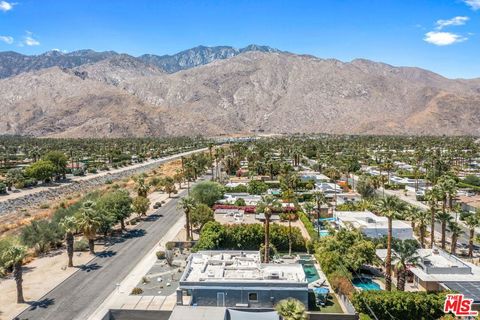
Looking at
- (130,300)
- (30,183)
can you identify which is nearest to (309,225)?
(130,300)

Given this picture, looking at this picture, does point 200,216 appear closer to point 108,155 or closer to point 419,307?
point 419,307

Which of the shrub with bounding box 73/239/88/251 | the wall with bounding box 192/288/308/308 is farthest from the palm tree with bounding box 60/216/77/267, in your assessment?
the wall with bounding box 192/288/308/308

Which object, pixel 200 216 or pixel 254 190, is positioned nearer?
pixel 200 216

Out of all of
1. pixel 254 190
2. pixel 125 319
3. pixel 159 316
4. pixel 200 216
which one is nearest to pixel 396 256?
pixel 159 316

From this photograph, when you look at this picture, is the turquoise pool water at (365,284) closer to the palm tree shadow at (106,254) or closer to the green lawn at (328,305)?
the green lawn at (328,305)

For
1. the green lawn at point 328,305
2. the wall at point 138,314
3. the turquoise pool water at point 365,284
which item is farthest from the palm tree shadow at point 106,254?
the turquoise pool water at point 365,284

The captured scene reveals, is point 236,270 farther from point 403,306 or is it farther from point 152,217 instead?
point 152,217

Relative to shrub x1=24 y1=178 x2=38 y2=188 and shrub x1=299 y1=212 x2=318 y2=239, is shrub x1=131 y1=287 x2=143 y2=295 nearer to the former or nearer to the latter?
shrub x1=299 y1=212 x2=318 y2=239
